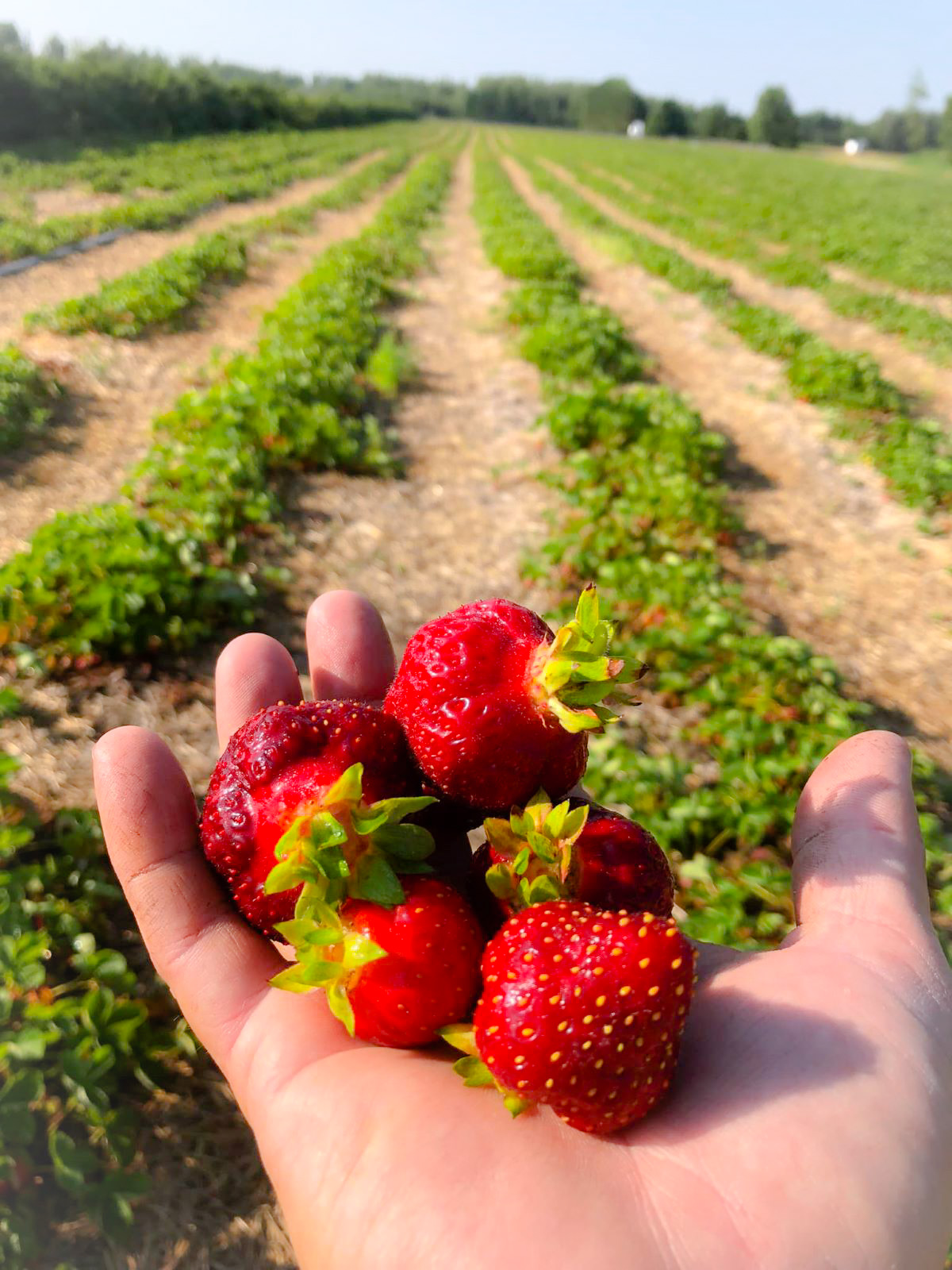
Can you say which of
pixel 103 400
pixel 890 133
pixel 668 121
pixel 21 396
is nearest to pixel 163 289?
pixel 103 400

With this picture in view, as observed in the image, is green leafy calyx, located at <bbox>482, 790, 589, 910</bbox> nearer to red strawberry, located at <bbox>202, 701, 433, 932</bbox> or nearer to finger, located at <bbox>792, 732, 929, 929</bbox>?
red strawberry, located at <bbox>202, 701, 433, 932</bbox>

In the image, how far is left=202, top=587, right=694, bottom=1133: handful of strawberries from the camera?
1.48 metres

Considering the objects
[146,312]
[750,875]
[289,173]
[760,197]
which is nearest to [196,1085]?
[750,875]

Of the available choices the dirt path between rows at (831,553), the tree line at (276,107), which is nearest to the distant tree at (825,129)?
the tree line at (276,107)

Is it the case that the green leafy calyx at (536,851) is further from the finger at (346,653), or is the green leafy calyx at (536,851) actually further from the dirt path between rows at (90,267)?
the dirt path between rows at (90,267)

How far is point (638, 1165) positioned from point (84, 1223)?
1583 mm

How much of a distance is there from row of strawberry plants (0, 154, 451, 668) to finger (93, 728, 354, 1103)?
2055 mm

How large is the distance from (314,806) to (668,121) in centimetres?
11712

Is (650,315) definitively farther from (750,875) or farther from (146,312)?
(750,875)

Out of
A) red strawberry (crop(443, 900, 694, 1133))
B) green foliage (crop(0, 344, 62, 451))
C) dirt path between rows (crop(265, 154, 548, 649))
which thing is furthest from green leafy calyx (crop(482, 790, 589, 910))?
green foliage (crop(0, 344, 62, 451))

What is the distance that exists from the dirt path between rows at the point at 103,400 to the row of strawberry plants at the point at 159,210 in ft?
10.3

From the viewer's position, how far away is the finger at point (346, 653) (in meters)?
2.72

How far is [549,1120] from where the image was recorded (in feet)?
5.34

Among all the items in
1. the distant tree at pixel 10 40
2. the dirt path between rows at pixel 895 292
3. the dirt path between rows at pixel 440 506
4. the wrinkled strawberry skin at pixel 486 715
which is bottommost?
the dirt path between rows at pixel 440 506
